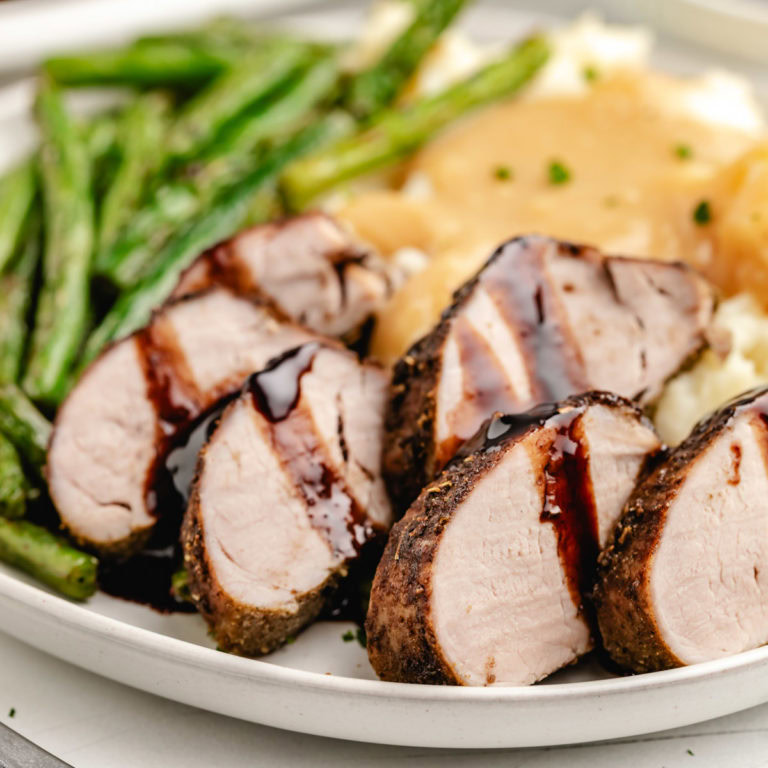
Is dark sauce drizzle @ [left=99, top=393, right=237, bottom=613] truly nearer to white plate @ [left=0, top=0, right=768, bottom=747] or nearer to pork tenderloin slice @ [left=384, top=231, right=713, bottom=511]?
white plate @ [left=0, top=0, right=768, bottom=747]

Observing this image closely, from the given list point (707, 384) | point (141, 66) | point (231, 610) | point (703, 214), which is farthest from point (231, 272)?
point (141, 66)

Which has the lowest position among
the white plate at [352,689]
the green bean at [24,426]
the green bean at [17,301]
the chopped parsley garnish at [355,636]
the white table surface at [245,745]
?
the white table surface at [245,745]

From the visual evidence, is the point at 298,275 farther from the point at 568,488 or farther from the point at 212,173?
the point at 568,488

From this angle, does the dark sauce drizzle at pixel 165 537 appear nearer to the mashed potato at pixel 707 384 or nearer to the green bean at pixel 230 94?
the mashed potato at pixel 707 384

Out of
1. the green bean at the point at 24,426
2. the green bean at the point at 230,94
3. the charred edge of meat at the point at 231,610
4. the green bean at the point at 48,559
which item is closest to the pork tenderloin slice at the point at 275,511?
the charred edge of meat at the point at 231,610

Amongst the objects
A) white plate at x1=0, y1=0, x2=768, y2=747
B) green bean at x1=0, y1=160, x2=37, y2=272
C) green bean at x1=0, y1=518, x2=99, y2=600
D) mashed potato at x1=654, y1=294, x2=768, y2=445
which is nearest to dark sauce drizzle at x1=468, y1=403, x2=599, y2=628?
white plate at x1=0, y1=0, x2=768, y2=747

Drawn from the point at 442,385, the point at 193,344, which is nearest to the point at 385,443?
the point at 442,385
